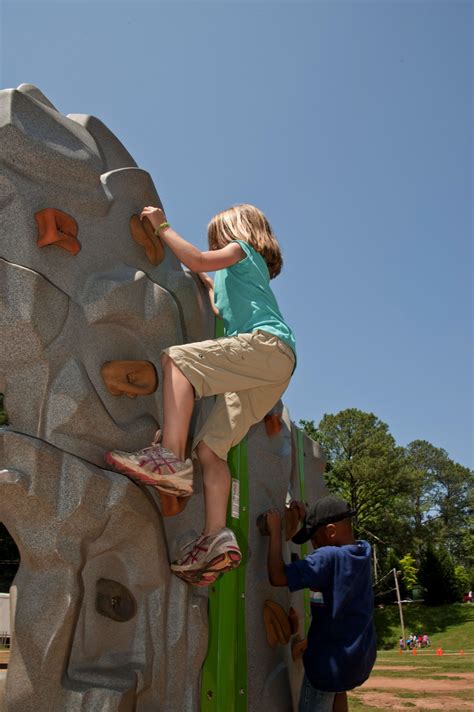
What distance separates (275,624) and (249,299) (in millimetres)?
2035

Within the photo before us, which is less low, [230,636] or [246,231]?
[246,231]

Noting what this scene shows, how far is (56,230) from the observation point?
10.2 feet

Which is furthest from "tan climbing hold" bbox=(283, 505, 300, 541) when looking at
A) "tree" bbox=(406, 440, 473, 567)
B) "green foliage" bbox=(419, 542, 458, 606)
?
"tree" bbox=(406, 440, 473, 567)

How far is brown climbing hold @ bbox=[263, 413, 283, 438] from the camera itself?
446cm

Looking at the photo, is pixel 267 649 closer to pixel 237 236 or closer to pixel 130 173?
pixel 237 236

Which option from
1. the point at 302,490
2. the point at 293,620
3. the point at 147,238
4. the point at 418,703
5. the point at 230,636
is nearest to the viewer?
the point at 230,636

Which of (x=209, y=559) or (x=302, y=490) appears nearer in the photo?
(x=209, y=559)

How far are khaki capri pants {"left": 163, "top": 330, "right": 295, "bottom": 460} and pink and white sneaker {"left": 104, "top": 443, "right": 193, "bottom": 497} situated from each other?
0.28 m

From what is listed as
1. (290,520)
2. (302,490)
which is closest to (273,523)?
(290,520)

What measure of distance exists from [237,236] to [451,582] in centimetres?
3930

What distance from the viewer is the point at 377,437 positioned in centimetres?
3916

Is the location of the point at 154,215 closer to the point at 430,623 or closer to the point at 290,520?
the point at 290,520

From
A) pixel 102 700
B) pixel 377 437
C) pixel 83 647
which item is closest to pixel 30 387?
pixel 83 647

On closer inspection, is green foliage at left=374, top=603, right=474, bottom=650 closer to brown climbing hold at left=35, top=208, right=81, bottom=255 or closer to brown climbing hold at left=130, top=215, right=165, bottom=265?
brown climbing hold at left=130, top=215, right=165, bottom=265
